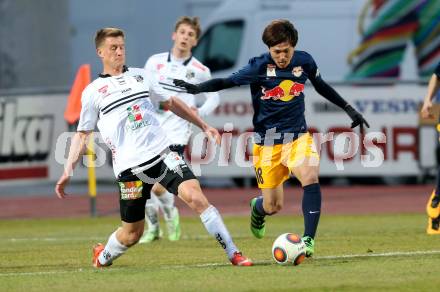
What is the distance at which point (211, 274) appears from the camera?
11367 millimetres

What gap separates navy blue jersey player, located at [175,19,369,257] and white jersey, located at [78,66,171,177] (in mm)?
508

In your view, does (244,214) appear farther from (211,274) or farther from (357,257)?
(211,274)

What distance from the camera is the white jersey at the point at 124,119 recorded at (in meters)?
12.0

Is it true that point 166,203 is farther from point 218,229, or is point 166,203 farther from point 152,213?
point 218,229

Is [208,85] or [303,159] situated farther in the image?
[303,159]

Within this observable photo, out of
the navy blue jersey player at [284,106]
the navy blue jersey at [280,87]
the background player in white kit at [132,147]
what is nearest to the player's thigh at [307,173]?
the navy blue jersey player at [284,106]

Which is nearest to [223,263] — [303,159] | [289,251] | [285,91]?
[289,251]

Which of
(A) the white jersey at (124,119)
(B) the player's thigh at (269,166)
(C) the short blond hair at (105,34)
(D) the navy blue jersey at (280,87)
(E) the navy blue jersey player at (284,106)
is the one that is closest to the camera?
(A) the white jersey at (124,119)

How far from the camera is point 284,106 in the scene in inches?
511

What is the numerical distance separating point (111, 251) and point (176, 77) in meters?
4.45

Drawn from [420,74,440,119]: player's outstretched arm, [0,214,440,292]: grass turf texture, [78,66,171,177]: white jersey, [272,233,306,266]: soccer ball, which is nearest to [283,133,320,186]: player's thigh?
[0,214,440,292]: grass turf texture

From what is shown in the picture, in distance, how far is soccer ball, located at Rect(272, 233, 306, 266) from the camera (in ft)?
38.8

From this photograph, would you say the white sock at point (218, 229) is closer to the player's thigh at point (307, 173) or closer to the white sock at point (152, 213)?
the player's thigh at point (307, 173)

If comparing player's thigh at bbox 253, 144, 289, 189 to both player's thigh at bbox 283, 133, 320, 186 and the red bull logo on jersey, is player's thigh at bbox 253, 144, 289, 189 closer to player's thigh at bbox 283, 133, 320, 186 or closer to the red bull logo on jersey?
player's thigh at bbox 283, 133, 320, 186
